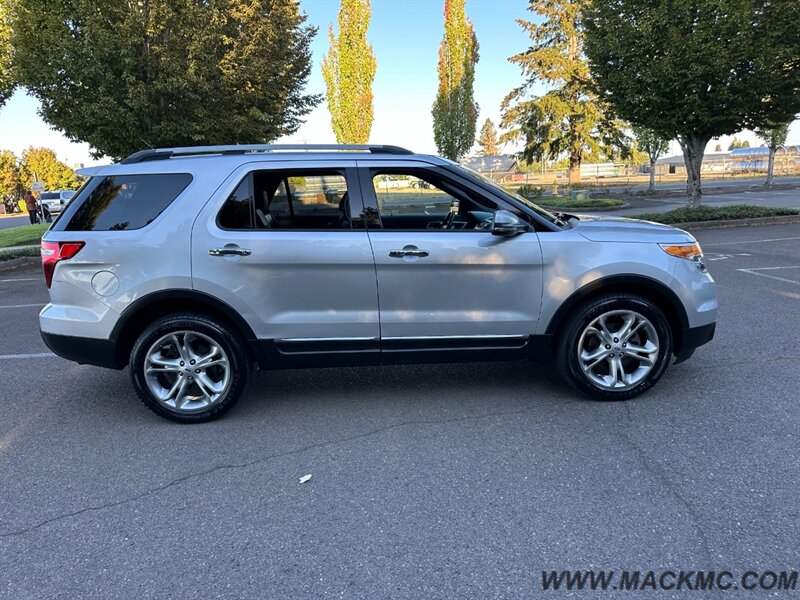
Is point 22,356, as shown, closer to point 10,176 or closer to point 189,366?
point 189,366

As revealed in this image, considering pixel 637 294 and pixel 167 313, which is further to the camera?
pixel 637 294

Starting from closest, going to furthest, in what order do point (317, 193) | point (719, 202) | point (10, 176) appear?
point (317, 193)
point (719, 202)
point (10, 176)

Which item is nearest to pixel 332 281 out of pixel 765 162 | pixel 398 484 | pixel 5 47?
pixel 398 484

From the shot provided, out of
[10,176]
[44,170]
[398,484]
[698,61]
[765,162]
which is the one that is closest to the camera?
[398,484]

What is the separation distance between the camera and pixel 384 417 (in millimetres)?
3904

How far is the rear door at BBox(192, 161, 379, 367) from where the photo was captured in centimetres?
372

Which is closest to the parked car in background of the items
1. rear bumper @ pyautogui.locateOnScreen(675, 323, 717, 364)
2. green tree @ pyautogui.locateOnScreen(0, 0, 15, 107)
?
green tree @ pyautogui.locateOnScreen(0, 0, 15, 107)

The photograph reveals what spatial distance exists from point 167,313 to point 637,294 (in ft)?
11.2

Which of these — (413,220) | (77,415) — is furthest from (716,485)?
(77,415)

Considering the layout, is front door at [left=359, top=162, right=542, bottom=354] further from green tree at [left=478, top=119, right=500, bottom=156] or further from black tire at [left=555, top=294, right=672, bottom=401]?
green tree at [left=478, top=119, right=500, bottom=156]

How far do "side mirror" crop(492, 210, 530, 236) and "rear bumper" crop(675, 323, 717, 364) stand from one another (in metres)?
1.49

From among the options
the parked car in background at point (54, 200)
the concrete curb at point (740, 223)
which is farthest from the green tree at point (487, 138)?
the concrete curb at point (740, 223)

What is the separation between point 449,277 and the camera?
151 inches

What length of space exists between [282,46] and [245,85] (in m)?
3.26
